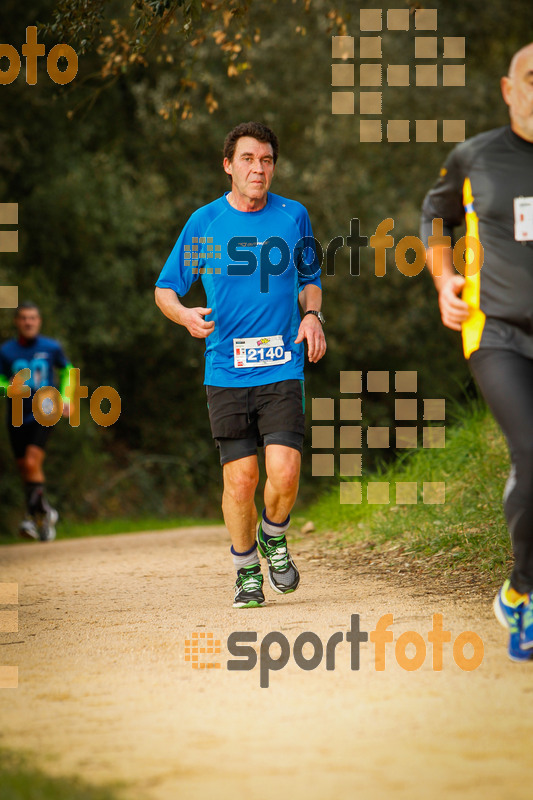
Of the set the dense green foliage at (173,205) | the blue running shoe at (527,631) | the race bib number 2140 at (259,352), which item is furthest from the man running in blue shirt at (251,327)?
the dense green foliage at (173,205)

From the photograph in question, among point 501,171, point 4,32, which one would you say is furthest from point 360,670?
point 4,32

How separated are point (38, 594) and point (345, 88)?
51.4 ft

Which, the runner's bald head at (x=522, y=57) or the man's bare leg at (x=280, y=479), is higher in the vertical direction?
the runner's bald head at (x=522, y=57)

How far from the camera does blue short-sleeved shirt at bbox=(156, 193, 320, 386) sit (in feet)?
18.1

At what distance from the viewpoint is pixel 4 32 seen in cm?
1730

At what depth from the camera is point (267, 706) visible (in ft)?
12.0

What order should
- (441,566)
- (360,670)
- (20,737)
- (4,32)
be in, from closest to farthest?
(20,737) < (360,670) < (441,566) < (4,32)

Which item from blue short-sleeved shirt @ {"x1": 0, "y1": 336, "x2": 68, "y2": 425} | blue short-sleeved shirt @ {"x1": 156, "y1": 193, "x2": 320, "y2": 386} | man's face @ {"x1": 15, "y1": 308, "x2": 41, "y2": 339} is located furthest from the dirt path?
man's face @ {"x1": 15, "y1": 308, "x2": 41, "y2": 339}

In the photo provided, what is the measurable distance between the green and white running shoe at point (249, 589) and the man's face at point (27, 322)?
22.2 feet

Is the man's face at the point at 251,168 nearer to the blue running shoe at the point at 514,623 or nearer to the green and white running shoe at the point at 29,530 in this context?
the blue running shoe at the point at 514,623

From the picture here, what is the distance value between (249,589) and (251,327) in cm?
133

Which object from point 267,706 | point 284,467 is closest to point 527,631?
point 267,706

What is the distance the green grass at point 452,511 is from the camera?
661cm

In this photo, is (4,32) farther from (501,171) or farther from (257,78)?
(501,171)
